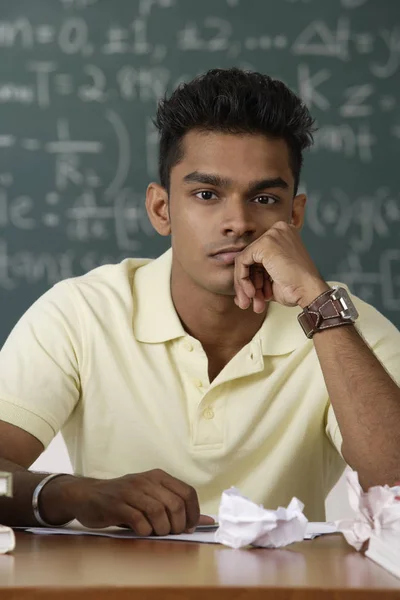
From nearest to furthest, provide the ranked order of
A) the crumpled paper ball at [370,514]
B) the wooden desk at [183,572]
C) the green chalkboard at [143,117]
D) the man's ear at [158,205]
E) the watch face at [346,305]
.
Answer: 1. the wooden desk at [183,572]
2. the crumpled paper ball at [370,514]
3. the watch face at [346,305]
4. the man's ear at [158,205]
5. the green chalkboard at [143,117]

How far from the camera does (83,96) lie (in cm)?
310

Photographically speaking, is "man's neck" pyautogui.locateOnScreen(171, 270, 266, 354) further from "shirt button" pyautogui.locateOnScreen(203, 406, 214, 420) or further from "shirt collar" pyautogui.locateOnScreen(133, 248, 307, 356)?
"shirt button" pyautogui.locateOnScreen(203, 406, 214, 420)

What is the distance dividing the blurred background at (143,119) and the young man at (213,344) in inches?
38.3

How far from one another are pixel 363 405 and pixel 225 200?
538 mm

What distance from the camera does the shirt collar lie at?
2.00 meters

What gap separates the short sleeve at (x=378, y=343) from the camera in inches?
76.7

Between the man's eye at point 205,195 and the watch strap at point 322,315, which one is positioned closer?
the watch strap at point 322,315

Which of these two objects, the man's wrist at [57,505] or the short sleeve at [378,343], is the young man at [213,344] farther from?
the man's wrist at [57,505]

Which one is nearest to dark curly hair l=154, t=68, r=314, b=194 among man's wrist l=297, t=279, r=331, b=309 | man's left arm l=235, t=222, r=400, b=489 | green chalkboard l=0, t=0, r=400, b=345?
man's left arm l=235, t=222, r=400, b=489

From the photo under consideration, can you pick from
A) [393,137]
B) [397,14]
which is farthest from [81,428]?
[397,14]

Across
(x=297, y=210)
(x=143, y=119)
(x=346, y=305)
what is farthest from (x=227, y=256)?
(x=143, y=119)

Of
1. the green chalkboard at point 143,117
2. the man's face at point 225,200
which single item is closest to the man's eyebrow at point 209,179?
the man's face at point 225,200

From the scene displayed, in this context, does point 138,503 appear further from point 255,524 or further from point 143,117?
point 143,117

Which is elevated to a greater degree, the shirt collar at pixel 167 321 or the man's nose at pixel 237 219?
the man's nose at pixel 237 219
